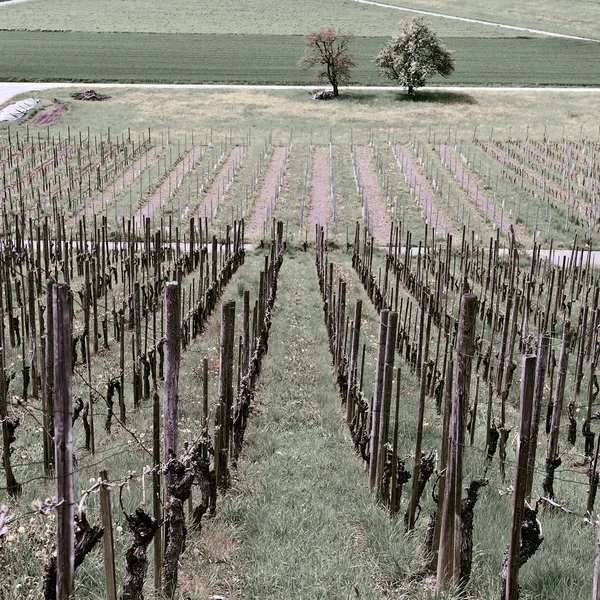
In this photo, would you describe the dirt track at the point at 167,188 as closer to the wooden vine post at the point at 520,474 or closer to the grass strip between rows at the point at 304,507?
the grass strip between rows at the point at 304,507

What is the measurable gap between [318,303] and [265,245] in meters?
7.02

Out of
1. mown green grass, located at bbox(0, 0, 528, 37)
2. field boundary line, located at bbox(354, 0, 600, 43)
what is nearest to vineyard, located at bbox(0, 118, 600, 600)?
field boundary line, located at bbox(354, 0, 600, 43)

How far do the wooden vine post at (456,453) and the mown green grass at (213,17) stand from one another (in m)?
72.5

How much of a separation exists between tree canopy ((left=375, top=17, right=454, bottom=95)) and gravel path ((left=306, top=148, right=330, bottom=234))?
16.0 meters

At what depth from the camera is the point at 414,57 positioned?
49.6m

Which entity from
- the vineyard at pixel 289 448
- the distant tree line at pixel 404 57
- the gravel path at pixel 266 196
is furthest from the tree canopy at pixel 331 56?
the vineyard at pixel 289 448

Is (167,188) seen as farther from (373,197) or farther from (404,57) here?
(404,57)

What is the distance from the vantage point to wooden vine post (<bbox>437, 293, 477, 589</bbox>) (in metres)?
4.75

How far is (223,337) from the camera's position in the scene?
6.09 m

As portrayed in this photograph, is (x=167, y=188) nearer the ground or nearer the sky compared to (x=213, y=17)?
nearer the ground

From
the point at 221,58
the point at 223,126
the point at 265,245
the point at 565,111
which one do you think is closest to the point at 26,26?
the point at 221,58

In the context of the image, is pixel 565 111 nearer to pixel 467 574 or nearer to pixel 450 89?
pixel 450 89

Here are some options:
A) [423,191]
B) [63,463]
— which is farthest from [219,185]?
[63,463]

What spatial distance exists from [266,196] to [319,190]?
88.9 inches
